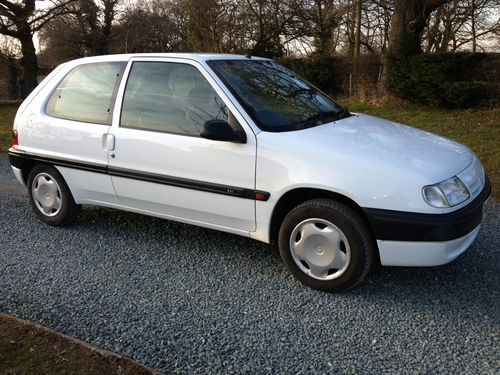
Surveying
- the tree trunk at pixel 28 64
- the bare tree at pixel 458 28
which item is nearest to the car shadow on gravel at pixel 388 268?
the bare tree at pixel 458 28

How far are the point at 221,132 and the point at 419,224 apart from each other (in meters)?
1.49

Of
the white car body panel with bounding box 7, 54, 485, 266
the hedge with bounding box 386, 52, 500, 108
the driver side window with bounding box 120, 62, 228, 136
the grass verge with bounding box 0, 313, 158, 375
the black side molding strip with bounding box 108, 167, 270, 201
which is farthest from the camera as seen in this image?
the hedge with bounding box 386, 52, 500, 108

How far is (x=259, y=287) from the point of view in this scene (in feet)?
11.5

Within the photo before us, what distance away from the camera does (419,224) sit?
2.94 meters

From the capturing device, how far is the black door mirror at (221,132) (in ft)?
11.0

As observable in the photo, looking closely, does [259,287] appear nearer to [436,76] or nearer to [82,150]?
[82,150]

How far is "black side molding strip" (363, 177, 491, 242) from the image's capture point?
2.94m

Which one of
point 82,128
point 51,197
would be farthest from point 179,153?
point 51,197

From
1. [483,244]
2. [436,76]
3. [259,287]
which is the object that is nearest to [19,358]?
[259,287]

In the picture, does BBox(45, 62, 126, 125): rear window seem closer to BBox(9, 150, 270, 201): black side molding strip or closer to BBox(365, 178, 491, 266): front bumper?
BBox(9, 150, 270, 201): black side molding strip

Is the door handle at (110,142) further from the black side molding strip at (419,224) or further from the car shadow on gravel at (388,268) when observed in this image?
the black side molding strip at (419,224)

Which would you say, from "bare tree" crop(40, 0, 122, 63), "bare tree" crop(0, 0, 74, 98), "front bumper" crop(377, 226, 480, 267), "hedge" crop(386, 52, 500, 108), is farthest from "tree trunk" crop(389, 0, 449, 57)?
"bare tree" crop(40, 0, 122, 63)

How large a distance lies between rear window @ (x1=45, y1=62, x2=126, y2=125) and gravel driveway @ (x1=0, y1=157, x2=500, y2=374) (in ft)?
3.96

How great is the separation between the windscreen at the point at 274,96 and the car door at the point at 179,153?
0.17 m
